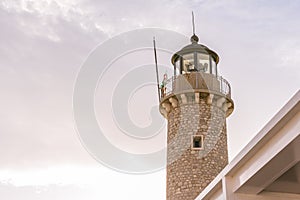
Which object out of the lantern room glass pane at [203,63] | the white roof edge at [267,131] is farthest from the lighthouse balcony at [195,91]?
the white roof edge at [267,131]

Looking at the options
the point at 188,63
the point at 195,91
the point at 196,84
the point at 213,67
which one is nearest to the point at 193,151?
the point at 195,91

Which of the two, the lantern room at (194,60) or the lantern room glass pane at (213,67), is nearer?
the lantern room at (194,60)

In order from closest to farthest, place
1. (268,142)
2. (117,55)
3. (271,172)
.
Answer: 1. (268,142)
2. (271,172)
3. (117,55)

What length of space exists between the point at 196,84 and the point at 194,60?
1.15m

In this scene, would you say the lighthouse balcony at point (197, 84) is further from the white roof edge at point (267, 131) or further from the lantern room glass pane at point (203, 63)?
the white roof edge at point (267, 131)

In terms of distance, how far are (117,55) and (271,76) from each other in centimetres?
512

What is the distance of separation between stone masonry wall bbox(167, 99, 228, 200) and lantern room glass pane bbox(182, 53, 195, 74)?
1.57 metres

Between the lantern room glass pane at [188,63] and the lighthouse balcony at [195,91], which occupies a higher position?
the lantern room glass pane at [188,63]

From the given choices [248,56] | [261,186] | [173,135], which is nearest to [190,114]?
[173,135]

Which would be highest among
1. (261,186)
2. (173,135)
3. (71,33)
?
(71,33)

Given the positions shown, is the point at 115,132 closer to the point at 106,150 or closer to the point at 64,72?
the point at 106,150

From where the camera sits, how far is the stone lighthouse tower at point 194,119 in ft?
44.5

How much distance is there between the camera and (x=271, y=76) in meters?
12.8

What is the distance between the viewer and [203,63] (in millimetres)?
16016
